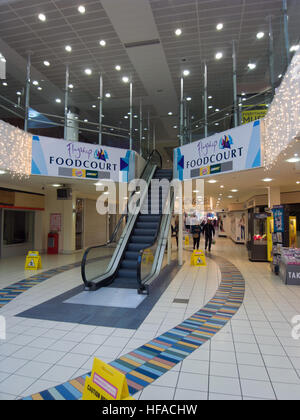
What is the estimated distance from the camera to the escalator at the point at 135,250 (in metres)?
5.96

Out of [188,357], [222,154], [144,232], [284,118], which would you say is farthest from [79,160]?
[188,357]

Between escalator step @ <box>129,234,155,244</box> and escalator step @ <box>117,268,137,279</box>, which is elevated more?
escalator step @ <box>129,234,155,244</box>

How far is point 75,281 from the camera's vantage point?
6.86 meters

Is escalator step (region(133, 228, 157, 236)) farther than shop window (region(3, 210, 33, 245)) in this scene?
No

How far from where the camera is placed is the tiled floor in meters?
2.44

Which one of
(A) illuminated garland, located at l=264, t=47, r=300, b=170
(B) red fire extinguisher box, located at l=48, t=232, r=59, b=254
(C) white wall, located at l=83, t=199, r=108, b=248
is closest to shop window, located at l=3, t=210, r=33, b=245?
→ (B) red fire extinguisher box, located at l=48, t=232, r=59, b=254

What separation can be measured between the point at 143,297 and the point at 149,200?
14.8ft

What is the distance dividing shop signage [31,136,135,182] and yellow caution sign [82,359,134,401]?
275 inches

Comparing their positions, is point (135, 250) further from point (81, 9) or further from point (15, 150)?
point (81, 9)

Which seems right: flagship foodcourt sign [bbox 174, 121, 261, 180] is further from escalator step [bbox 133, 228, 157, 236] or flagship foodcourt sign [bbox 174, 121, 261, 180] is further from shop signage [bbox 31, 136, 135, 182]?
escalator step [bbox 133, 228, 157, 236]

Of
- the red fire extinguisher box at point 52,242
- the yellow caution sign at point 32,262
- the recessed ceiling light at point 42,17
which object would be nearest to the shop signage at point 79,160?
the yellow caution sign at point 32,262

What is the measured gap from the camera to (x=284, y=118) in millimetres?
4594

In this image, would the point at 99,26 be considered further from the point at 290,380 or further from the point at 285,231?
the point at 290,380
